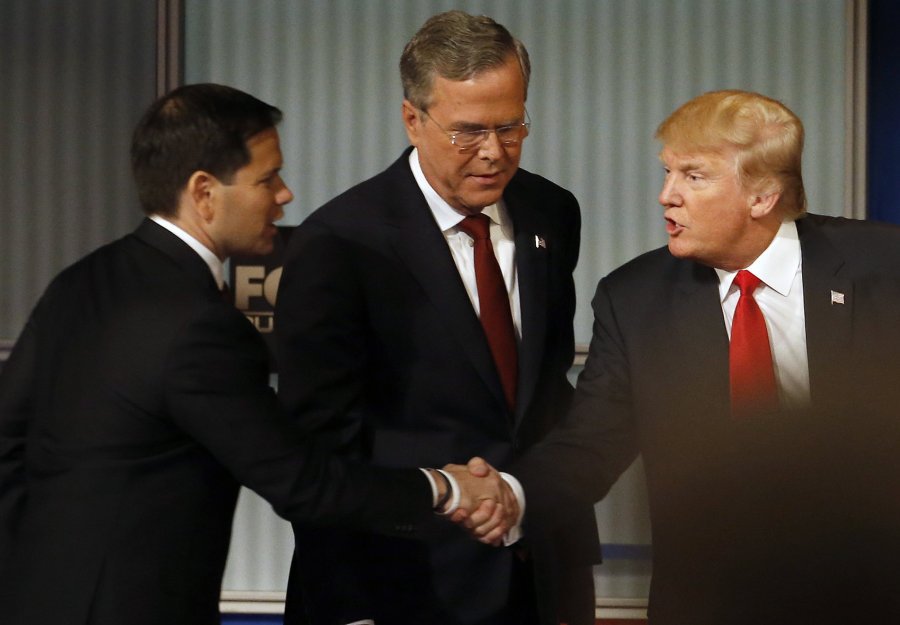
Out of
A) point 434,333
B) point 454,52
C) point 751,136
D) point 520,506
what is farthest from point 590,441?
point 454,52

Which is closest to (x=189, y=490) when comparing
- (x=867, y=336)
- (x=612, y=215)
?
(x=867, y=336)

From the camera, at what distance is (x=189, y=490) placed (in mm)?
1877

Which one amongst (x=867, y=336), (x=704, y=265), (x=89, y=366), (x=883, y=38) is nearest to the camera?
(x=89, y=366)

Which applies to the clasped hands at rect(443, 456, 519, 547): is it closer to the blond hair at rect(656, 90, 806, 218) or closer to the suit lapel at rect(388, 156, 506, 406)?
the suit lapel at rect(388, 156, 506, 406)

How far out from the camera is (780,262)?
2268 mm

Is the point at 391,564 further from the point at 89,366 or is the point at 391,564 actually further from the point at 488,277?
the point at 89,366

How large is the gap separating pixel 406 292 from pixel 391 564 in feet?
1.57

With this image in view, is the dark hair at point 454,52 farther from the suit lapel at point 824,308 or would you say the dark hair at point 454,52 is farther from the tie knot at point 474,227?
the suit lapel at point 824,308

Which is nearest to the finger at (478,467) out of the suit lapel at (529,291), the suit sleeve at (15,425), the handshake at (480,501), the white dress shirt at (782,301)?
the handshake at (480,501)

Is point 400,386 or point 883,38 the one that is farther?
point 883,38

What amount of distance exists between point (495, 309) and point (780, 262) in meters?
0.50

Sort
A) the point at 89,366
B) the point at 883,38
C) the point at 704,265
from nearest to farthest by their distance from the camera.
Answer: the point at 89,366, the point at 704,265, the point at 883,38

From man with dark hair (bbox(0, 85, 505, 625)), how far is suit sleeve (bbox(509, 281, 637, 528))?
1.71ft

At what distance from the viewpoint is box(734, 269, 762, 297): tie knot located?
2.25 m
